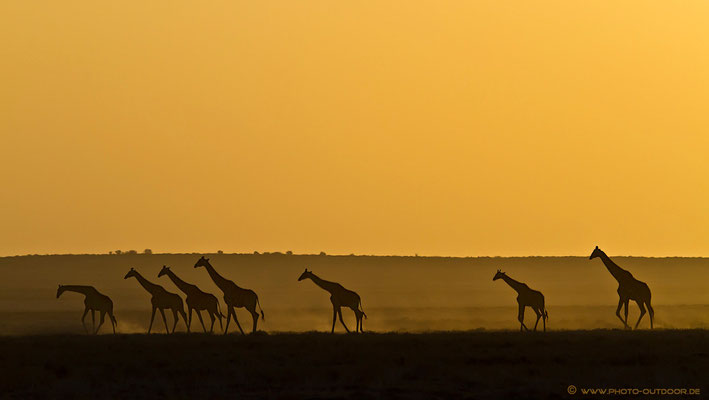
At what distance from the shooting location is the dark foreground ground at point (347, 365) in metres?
36.6

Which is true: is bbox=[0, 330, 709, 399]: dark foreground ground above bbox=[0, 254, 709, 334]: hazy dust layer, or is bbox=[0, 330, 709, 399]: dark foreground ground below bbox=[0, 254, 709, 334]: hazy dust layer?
below

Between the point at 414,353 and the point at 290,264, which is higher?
the point at 290,264

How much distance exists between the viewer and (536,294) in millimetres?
54844

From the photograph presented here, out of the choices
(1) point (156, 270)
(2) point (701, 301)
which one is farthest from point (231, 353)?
(1) point (156, 270)

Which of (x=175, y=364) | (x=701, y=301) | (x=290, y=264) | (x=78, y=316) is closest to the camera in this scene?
(x=175, y=364)

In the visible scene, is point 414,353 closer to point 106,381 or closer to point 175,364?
point 175,364

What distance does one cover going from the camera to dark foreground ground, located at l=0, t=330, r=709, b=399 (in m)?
36.6

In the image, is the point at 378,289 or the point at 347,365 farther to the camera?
the point at 378,289

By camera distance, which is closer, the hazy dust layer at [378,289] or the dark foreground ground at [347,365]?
the dark foreground ground at [347,365]

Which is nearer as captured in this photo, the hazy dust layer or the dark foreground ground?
the dark foreground ground

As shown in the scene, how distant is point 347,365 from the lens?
1594 inches

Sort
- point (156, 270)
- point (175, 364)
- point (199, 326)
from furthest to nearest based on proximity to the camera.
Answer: point (156, 270), point (199, 326), point (175, 364)

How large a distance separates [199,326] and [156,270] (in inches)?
3588

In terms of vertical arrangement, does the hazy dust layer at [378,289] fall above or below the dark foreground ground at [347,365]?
above
